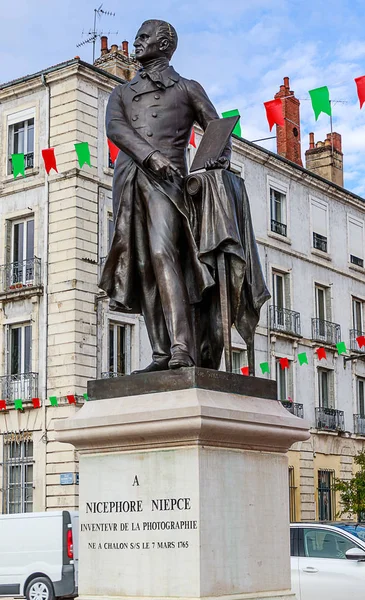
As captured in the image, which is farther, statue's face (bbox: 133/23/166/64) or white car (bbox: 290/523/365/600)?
white car (bbox: 290/523/365/600)

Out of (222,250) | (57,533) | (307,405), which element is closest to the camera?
(222,250)

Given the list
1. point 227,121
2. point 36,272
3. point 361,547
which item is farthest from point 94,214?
point 227,121

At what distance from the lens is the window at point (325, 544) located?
15.3m

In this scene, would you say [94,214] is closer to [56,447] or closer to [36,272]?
[36,272]

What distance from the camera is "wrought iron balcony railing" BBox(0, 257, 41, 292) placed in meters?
32.4

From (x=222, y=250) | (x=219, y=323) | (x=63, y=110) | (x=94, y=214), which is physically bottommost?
(x=219, y=323)

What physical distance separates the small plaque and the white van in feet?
50.3

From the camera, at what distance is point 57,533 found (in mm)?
22391

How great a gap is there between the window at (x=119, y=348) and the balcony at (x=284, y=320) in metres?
7.42

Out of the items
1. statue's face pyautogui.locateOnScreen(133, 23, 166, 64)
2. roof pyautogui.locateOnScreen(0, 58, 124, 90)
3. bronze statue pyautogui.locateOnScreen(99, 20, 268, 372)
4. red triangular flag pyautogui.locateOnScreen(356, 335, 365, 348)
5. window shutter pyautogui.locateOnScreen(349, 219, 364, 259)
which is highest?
roof pyautogui.locateOnScreen(0, 58, 124, 90)

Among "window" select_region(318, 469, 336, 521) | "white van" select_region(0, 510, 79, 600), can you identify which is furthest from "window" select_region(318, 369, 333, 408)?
"white van" select_region(0, 510, 79, 600)

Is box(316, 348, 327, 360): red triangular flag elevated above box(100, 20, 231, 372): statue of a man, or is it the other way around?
box(316, 348, 327, 360): red triangular flag

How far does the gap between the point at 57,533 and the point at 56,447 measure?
29.0 ft

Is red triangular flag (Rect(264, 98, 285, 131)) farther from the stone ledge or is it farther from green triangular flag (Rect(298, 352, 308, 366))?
the stone ledge
